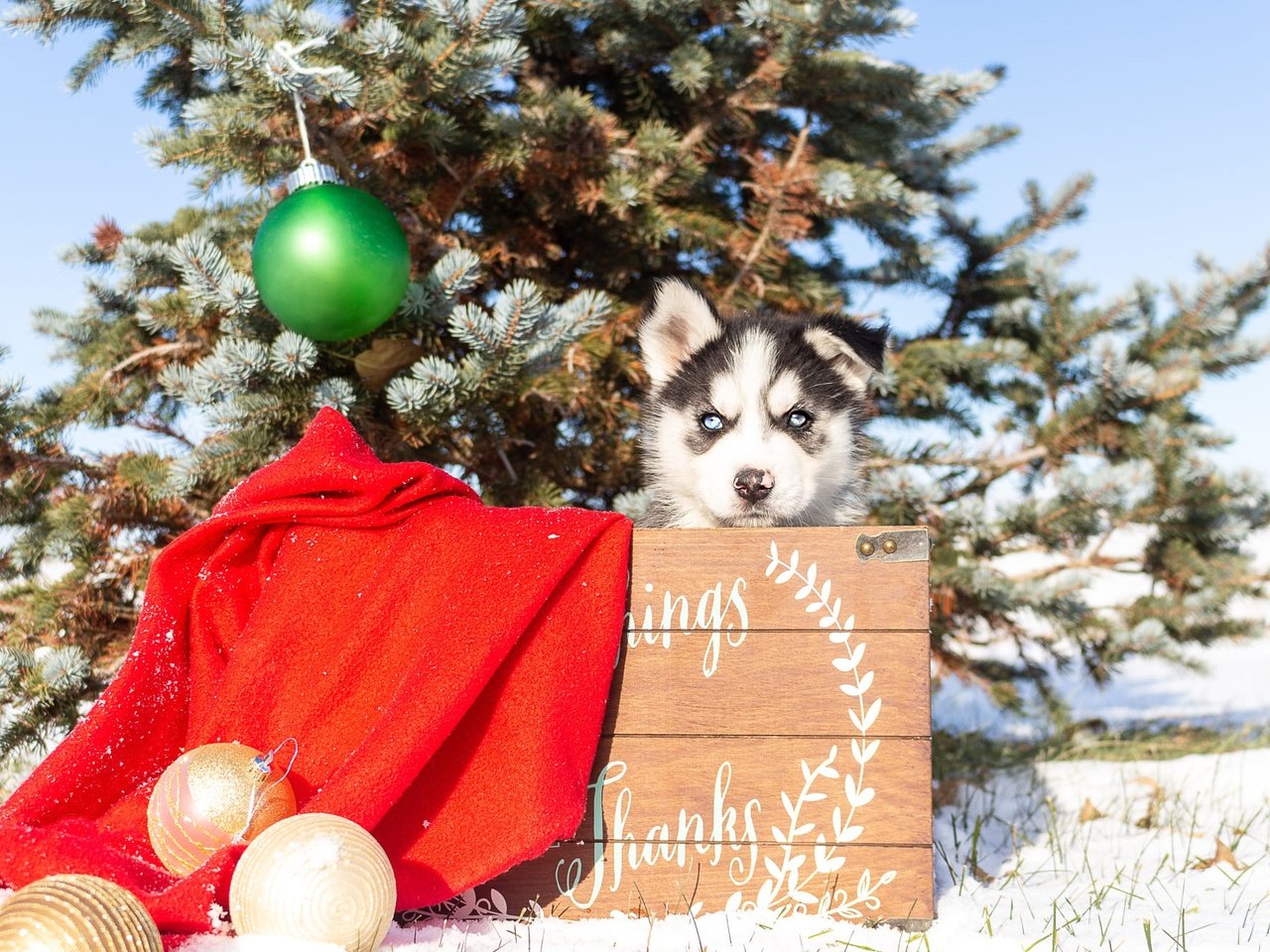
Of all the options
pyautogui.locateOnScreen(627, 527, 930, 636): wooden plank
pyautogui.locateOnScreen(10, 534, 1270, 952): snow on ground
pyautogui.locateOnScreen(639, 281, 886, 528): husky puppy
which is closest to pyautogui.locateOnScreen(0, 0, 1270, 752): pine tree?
pyautogui.locateOnScreen(639, 281, 886, 528): husky puppy

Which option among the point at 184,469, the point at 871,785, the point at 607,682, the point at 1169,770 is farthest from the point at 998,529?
the point at 184,469

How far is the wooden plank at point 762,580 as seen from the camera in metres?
2.30

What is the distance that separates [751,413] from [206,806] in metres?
1.63

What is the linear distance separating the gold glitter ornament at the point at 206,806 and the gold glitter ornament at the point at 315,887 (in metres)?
0.19

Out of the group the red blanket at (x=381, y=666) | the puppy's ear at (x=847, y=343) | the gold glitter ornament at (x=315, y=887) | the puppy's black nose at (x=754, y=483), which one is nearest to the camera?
the gold glitter ornament at (x=315, y=887)

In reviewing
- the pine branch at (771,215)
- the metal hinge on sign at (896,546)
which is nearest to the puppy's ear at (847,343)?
the metal hinge on sign at (896,546)

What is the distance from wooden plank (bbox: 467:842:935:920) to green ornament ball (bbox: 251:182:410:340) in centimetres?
155

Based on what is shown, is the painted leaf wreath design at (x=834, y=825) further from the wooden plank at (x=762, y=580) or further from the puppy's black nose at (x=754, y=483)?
the puppy's black nose at (x=754, y=483)

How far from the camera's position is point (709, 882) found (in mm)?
2289

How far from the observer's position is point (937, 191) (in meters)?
4.49

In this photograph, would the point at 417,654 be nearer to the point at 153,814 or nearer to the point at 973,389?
the point at 153,814

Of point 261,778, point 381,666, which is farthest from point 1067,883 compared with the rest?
point 261,778

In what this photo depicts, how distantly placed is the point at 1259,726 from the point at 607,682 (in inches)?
182

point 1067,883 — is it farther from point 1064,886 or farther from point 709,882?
point 709,882
